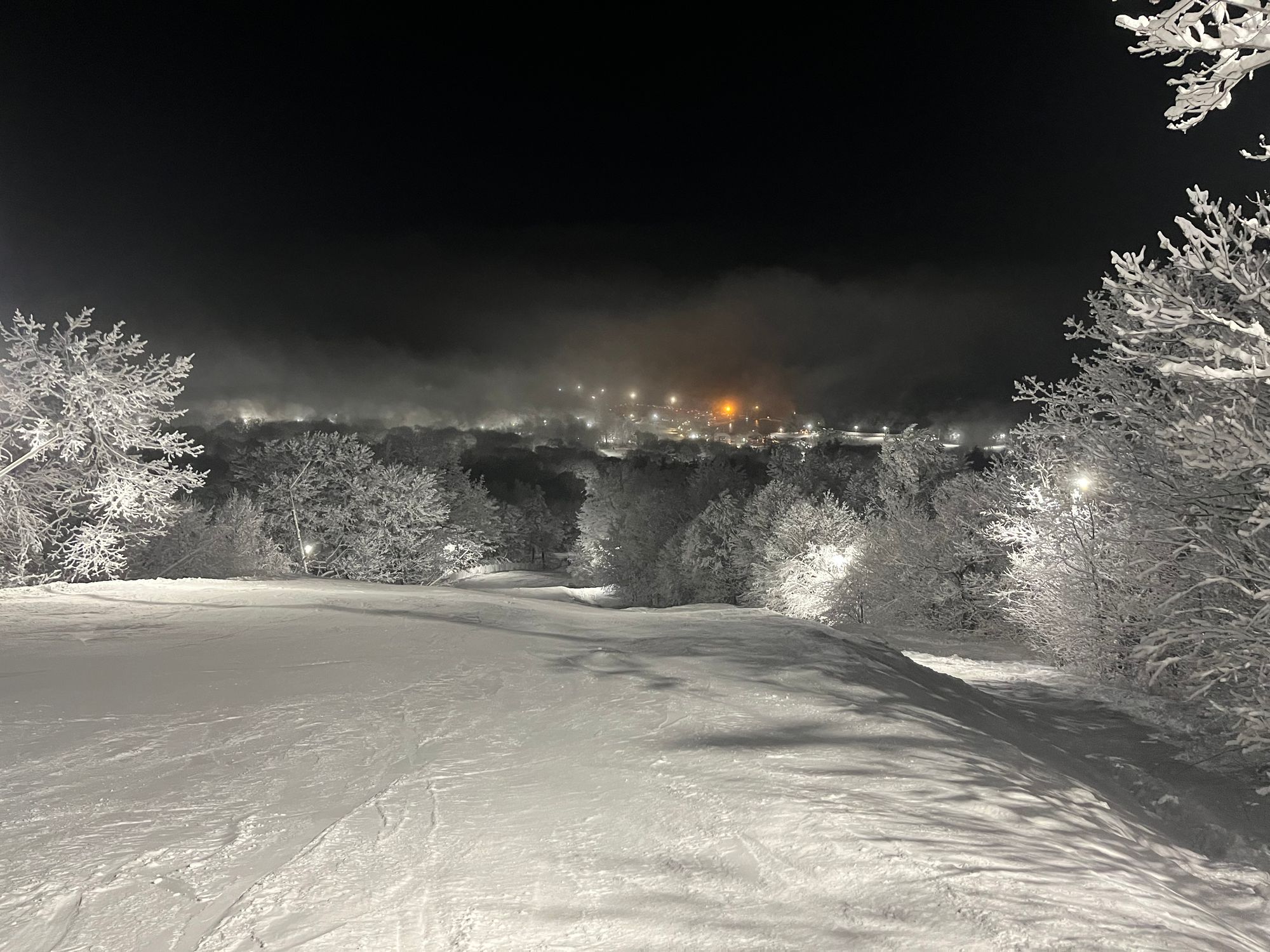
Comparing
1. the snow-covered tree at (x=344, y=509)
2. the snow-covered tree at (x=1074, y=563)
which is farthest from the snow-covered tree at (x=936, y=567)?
the snow-covered tree at (x=344, y=509)

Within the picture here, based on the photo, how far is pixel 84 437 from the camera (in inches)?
548

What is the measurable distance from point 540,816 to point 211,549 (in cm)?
2903

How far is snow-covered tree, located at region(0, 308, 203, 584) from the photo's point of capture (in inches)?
530

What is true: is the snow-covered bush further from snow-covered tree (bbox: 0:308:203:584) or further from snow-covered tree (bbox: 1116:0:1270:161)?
snow-covered tree (bbox: 1116:0:1270:161)

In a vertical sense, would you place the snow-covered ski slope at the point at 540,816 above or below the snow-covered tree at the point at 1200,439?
below

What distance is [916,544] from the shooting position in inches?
1168

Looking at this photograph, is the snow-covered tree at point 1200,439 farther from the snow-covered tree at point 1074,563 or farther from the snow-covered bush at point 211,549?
the snow-covered bush at point 211,549

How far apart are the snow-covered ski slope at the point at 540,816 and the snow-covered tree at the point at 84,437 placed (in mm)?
7810

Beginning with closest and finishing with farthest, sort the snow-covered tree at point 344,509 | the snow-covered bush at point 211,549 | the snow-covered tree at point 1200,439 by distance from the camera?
the snow-covered tree at point 1200,439
the snow-covered bush at point 211,549
the snow-covered tree at point 344,509

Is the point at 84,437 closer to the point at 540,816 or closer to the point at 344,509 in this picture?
the point at 540,816

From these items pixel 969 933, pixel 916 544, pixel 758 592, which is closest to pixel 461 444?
pixel 758 592

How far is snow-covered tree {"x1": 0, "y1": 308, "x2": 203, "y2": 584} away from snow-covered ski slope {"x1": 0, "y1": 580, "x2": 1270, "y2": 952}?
307 inches

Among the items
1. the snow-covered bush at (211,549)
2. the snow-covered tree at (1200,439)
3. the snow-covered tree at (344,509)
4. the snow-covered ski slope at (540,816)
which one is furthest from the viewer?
the snow-covered tree at (344,509)

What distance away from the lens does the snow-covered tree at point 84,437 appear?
1346cm
